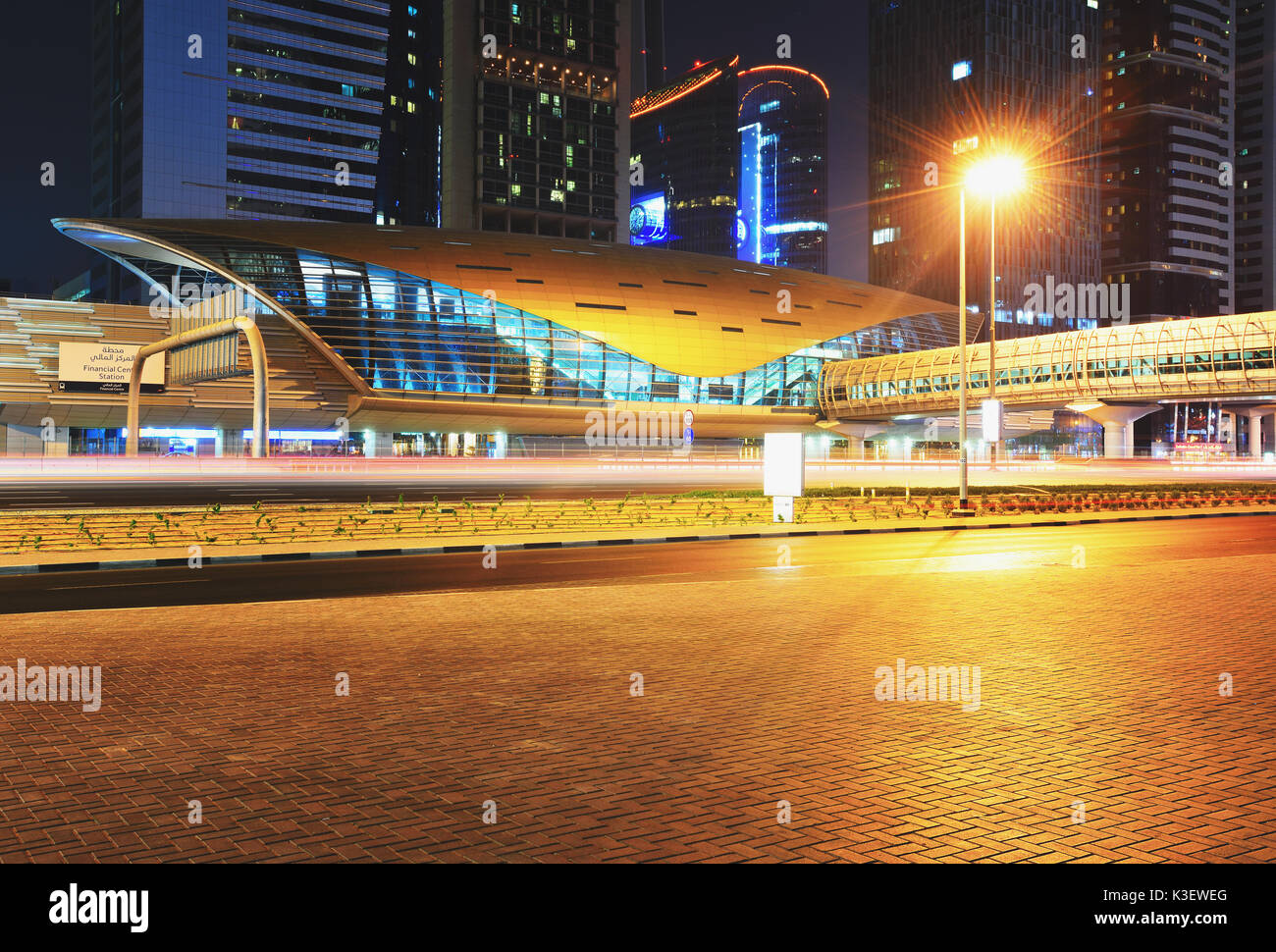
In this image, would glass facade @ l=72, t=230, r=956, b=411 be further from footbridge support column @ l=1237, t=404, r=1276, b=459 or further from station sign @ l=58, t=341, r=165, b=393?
footbridge support column @ l=1237, t=404, r=1276, b=459

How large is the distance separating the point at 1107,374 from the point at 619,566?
218ft

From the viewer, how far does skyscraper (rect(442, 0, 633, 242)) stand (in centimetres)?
15562

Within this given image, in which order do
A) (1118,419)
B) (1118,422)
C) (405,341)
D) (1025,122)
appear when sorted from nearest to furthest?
Answer: (1118,419)
(1118,422)
(405,341)
(1025,122)

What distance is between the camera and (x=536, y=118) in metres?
160

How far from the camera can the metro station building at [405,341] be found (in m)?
81.2

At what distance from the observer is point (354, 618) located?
12.5m

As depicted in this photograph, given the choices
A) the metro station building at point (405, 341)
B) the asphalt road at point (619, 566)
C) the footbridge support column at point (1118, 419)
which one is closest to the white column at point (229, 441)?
the metro station building at point (405, 341)

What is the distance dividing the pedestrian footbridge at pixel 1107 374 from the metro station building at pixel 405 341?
12825 mm

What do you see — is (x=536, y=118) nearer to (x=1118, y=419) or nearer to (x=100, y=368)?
(x=100, y=368)

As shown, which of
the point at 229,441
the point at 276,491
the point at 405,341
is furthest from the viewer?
the point at 405,341

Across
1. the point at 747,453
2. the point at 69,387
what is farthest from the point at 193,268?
the point at 747,453

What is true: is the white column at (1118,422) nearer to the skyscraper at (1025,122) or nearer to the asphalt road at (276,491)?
the asphalt road at (276,491)

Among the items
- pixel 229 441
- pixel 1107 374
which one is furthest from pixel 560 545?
pixel 229 441

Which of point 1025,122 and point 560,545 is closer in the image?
point 560,545
